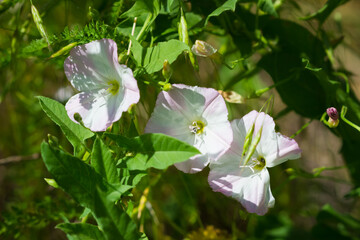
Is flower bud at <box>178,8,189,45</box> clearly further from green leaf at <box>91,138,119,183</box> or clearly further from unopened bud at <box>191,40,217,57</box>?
green leaf at <box>91,138,119,183</box>

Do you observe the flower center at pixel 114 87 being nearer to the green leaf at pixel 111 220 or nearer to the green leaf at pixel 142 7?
the green leaf at pixel 142 7

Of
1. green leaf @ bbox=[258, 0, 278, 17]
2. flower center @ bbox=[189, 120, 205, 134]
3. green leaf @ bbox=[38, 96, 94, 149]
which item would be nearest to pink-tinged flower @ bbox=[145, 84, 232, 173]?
flower center @ bbox=[189, 120, 205, 134]

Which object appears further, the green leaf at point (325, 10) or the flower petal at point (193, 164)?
the green leaf at point (325, 10)

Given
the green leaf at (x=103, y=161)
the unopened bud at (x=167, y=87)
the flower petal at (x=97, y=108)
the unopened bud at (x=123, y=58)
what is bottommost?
the green leaf at (x=103, y=161)

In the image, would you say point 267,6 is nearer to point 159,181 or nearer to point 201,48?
point 201,48

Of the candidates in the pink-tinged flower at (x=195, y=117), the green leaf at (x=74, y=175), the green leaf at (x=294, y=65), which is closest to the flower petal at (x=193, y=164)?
the pink-tinged flower at (x=195, y=117)

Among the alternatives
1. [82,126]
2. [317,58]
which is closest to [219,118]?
[82,126]
